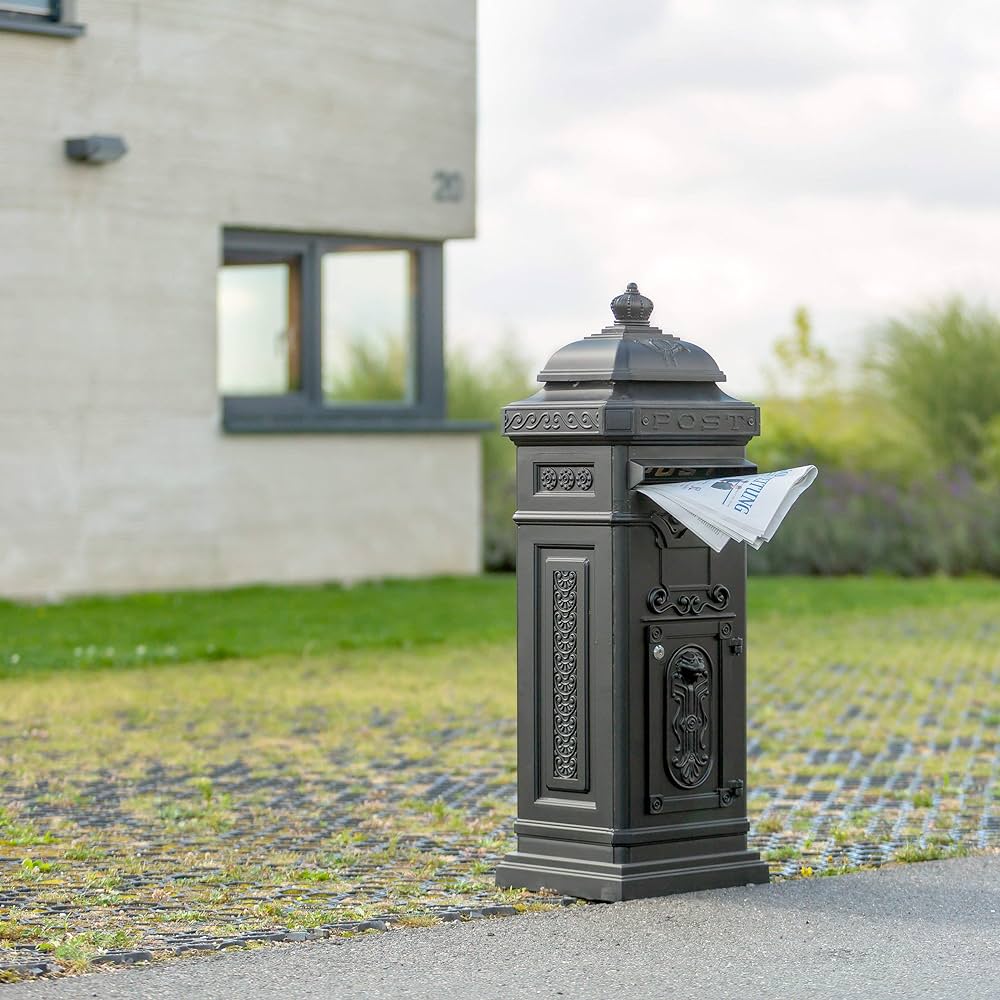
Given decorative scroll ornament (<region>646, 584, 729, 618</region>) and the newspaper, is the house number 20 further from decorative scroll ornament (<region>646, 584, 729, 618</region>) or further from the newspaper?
the newspaper

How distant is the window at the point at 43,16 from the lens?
16.1 meters

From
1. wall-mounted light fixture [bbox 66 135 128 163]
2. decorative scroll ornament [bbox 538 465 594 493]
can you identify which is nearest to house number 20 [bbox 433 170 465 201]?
wall-mounted light fixture [bbox 66 135 128 163]

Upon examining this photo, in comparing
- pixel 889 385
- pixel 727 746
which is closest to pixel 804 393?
pixel 889 385

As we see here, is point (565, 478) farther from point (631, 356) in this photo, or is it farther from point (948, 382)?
point (948, 382)

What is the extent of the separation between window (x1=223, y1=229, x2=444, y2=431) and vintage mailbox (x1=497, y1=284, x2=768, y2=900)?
1143 centimetres

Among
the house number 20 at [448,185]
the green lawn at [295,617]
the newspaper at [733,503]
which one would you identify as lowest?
the green lawn at [295,617]

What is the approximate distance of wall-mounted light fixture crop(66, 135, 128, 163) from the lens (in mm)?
16156

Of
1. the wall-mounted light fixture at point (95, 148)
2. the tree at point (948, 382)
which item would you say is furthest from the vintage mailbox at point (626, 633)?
the tree at point (948, 382)

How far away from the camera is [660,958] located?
5410mm

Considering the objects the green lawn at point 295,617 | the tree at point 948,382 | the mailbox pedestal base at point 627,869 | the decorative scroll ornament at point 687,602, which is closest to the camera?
the mailbox pedestal base at point 627,869

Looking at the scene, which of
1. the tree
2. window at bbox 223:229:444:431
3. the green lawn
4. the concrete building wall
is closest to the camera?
the green lawn

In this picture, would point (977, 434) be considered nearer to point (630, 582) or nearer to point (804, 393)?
point (804, 393)

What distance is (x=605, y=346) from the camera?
249 inches

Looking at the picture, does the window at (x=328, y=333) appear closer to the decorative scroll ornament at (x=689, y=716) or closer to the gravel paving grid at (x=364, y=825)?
the gravel paving grid at (x=364, y=825)
